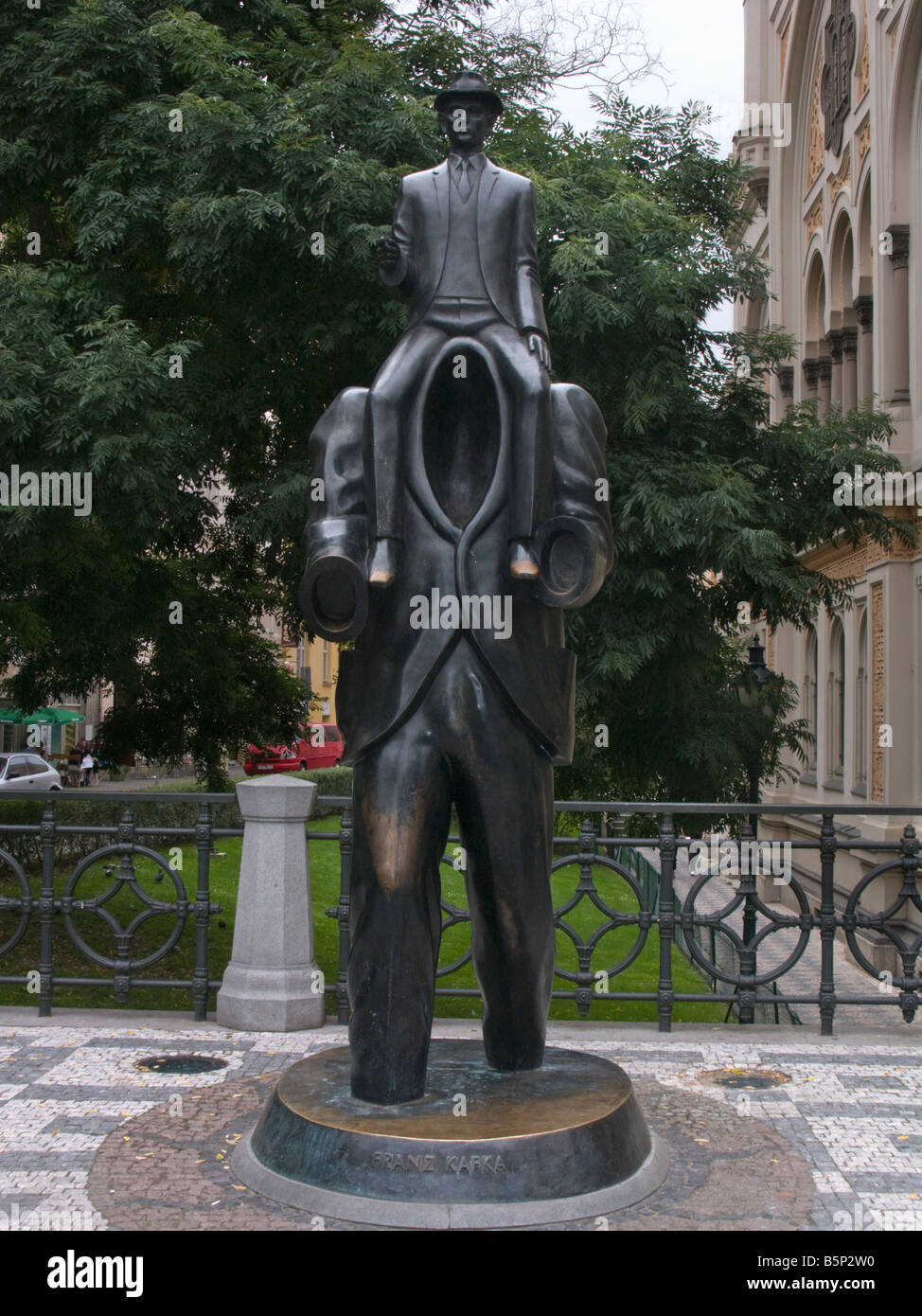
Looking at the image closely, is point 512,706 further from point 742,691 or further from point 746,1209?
point 742,691

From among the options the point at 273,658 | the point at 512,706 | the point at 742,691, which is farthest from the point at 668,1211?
the point at 742,691

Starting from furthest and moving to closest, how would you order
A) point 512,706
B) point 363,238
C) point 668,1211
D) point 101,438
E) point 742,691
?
point 742,691 → point 363,238 → point 101,438 → point 512,706 → point 668,1211

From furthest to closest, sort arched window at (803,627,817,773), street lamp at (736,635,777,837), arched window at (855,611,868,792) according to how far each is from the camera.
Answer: arched window at (803,627,817,773) → arched window at (855,611,868,792) → street lamp at (736,635,777,837)

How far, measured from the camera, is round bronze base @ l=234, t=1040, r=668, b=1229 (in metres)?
4.59

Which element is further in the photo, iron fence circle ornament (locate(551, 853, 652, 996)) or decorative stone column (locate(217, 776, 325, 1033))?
iron fence circle ornament (locate(551, 853, 652, 996))

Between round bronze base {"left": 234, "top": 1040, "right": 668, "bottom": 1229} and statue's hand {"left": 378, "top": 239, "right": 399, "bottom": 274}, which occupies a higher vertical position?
statue's hand {"left": 378, "top": 239, "right": 399, "bottom": 274}

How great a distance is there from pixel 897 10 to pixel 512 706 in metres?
14.9

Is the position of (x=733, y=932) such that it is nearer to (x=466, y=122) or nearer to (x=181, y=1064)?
(x=181, y=1064)

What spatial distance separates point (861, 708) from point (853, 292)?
6096mm

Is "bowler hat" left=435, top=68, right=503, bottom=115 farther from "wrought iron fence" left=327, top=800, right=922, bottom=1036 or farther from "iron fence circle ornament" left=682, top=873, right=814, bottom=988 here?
"iron fence circle ornament" left=682, top=873, right=814, bottom=988

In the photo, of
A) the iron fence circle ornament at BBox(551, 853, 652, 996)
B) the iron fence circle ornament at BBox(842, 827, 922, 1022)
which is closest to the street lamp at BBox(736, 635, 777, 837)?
the iron fence circle ornament at BBox(842, 827, 922, 1022)

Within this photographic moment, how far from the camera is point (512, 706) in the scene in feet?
17.0

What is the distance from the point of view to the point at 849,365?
69.1 ft

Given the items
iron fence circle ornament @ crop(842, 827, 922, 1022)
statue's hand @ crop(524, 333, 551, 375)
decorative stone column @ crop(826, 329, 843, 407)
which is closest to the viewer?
statue's hand @ crop(524, 333, 551, 375)
